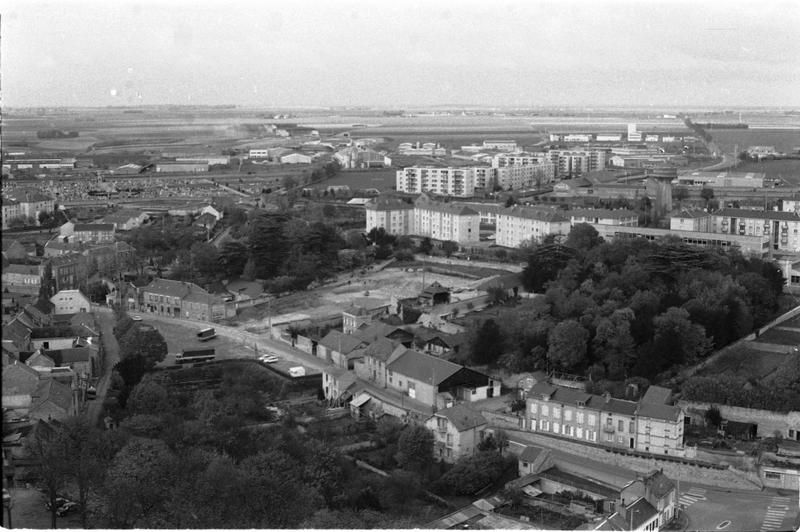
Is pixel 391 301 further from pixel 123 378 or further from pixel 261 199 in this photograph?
pixel 261 199

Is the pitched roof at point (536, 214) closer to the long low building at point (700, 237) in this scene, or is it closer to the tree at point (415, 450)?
the long low building at point (700, 237)

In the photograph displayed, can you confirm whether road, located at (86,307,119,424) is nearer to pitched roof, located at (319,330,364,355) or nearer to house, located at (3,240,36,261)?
pitched roof, located at (319,330,364,355)

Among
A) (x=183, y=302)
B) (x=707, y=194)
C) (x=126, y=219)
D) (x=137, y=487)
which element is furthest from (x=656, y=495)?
(x=707, y=194)

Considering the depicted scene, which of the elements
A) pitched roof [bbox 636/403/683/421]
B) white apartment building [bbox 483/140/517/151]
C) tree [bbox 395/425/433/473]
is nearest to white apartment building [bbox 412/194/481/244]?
pitched roof [bbox 636/403/683/421]

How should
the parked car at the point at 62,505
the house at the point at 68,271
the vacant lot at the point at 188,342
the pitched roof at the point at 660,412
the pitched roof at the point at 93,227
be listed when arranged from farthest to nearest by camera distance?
the pitched roof at the point at 93,227 < the house at the point at 68,271 < the vacant lot at the point at 188,342 < the pitched roof at the point at 660,412 < the parked car at the point at 62,505

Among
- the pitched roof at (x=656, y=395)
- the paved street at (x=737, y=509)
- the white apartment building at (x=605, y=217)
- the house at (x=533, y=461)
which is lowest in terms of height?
the paved street at (x=737, y=509)

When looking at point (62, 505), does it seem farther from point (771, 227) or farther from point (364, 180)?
point (364, 180)

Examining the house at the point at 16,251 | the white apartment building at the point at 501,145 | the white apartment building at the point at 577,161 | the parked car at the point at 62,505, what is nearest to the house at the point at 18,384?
the parked car at the point at 62,505

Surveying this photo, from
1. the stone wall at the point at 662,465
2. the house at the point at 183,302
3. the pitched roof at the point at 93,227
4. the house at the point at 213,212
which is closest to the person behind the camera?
the stone wall at the point at 662,465
